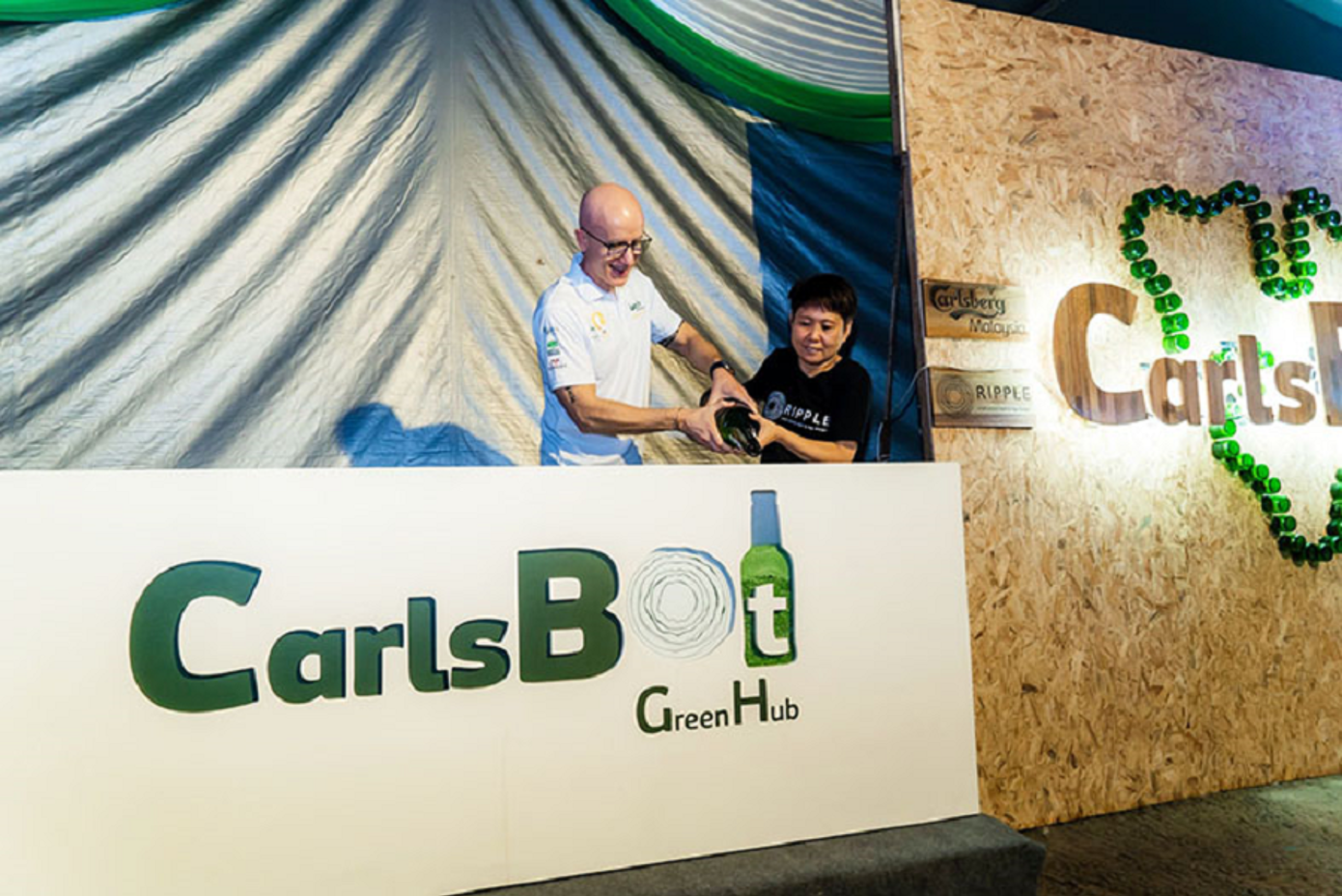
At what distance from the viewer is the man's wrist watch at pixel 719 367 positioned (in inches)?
90.3

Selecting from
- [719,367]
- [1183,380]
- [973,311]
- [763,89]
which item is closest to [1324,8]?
[1183,380]

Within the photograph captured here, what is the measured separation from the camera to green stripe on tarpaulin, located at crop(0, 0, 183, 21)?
187cm

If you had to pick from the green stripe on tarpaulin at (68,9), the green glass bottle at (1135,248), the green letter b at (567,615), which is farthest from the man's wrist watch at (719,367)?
the green stripe on tarpaulin at (68,9)

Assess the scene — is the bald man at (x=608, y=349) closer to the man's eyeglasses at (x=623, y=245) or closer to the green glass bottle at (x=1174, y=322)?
the man's eyeglasses at (x=623, y=245)

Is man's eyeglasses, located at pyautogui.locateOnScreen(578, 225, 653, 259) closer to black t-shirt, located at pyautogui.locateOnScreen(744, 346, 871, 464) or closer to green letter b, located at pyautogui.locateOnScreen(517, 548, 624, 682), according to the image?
black t-shirt, located at pyautogui.locateOnScreen(744, 346, 871, 464)

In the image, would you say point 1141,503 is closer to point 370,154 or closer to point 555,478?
point 555,478

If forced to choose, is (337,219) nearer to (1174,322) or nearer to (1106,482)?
(1106,482)

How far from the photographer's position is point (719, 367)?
2299 mm

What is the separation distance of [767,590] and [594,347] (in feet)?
3.13

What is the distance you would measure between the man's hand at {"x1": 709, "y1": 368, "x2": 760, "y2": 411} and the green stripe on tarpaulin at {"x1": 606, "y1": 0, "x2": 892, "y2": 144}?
2.51 feet

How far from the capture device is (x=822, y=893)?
1.35m

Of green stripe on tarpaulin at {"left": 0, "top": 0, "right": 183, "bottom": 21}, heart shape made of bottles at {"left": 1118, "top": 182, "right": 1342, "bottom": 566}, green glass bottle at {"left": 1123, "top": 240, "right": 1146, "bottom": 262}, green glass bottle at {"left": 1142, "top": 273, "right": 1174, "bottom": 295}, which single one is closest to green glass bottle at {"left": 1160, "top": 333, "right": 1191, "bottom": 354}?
heart shape made of bottles at {"left": 1118, "top": 182, "right": 1342, "bottom": 566}

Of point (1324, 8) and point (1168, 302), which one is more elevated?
point (1324, 8)

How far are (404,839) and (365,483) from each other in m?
0.54
